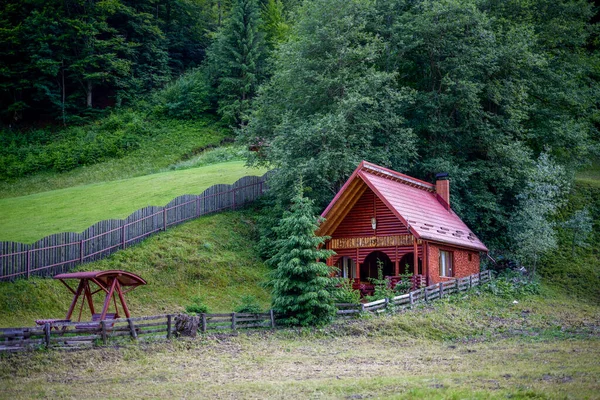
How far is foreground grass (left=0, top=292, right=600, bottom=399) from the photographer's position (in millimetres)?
15547

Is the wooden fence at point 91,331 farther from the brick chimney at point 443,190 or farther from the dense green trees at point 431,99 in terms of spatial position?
the brick chimney at point 443,190

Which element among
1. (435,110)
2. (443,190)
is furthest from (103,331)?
(435,110)

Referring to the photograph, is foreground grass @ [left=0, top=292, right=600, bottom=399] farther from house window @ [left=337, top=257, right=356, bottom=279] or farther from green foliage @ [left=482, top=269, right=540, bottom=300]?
house window @ [left=337, top=257, right=356, bottom=279]

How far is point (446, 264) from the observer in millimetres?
34469

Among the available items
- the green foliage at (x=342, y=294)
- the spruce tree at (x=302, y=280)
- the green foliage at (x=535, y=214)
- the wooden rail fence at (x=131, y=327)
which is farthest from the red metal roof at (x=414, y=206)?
the spruce tree at (x=302, y=280)

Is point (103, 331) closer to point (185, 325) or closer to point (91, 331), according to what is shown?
point (91, 331)

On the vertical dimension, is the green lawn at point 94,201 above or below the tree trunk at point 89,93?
below

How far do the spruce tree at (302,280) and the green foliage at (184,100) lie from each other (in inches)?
1791

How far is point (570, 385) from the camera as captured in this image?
15.0m

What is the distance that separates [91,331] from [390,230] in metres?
16.5

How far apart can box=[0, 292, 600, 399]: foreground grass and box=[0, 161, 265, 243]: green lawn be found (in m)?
15.2

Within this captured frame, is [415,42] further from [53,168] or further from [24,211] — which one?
[53,168]

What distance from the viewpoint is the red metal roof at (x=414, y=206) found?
31312 millimetres

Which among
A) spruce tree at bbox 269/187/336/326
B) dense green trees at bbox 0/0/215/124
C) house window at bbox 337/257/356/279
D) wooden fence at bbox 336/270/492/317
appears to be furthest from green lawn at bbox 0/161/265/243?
dense green trees at bbox 0/0/215/124
